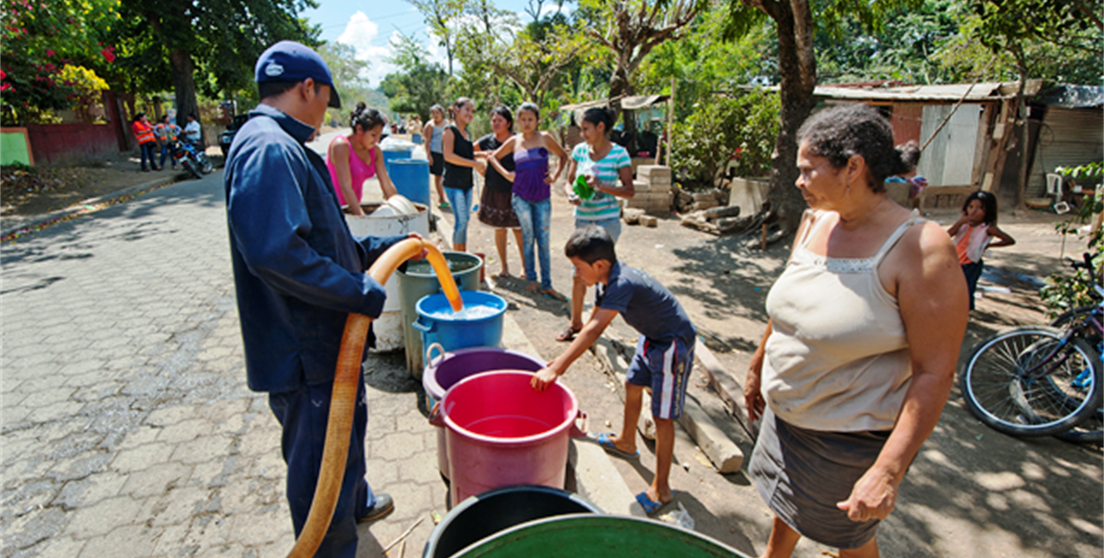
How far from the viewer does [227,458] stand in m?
3.18

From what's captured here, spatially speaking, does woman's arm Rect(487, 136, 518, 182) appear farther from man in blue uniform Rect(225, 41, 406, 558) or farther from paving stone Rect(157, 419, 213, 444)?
man in blue uniform Rect(225, 41, 406, 558)

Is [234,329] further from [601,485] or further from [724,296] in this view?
[724,296]

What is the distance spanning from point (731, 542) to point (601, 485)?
0.70 meters

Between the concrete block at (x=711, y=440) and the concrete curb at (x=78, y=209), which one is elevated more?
the concrete curb at (x=78, y=209)

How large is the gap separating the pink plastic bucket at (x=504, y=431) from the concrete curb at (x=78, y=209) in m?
10.2

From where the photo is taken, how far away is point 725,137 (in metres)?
12.3

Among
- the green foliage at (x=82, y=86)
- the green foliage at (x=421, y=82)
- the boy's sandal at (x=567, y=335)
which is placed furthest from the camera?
the green foliage at (x=421, y=82)

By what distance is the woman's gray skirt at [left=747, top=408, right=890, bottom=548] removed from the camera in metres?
1.82

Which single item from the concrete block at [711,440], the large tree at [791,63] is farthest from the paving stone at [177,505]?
the large tree at [791,63]

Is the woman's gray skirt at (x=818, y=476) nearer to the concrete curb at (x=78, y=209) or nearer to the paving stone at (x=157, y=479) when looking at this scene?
the paving stone at (x=157, y=479)

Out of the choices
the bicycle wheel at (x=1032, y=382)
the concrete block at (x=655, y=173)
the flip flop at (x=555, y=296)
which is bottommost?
the bicycle wheel at (x=1032, y=382)

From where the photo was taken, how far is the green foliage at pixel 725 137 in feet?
38.0

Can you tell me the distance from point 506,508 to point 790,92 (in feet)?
25.9

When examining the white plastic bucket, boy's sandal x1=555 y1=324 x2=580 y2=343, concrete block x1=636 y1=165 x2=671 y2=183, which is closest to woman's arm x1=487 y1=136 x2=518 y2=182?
the white plastic bucket
